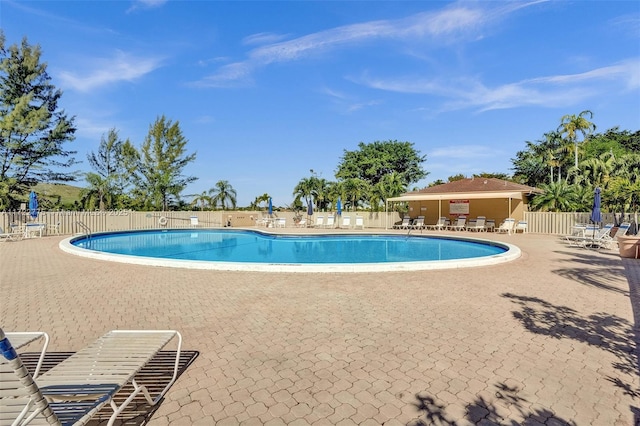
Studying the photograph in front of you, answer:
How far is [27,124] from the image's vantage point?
2309 centimetres

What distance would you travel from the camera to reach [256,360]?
11.0 ft

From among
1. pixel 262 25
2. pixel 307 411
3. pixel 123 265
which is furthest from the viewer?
pixel 262 25

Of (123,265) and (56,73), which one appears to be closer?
(123,265)

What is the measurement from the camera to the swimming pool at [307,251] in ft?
27.5

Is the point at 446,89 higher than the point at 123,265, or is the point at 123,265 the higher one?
the point at 446,89

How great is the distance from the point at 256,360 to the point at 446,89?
22.3 meters

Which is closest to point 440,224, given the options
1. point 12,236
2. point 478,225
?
point 478,225

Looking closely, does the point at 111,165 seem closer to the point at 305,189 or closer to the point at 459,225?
the point at 305,189

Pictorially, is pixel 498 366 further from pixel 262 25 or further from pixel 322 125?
pixel 322 125

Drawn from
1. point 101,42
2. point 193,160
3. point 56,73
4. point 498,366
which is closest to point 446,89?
point 101,42

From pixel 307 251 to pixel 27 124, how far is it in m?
23.2

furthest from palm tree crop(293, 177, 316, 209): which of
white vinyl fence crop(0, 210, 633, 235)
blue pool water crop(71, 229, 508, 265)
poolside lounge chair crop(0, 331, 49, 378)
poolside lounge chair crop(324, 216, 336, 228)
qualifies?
poolside lounge chair crop(0, 331, 49, 378)

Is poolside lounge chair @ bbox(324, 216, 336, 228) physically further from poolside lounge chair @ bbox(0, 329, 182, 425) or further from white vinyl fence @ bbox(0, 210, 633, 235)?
poolside lounge chair @ bbox(0, 329, 182, 425)

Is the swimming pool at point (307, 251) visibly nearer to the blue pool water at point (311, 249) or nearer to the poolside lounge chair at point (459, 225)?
the blue pool water at point (311, 249)
